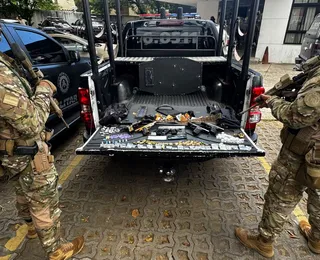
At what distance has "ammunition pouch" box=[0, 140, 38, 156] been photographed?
60.8 inches

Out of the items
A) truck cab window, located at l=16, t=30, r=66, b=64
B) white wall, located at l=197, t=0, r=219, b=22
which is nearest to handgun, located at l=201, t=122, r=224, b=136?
truck cab window, located at l=16, t=30, r=66, b=64

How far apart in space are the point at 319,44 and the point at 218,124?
598cm

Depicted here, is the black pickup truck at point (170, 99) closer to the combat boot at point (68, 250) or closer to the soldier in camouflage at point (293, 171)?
the soldier in camouflage at point (293, 171)

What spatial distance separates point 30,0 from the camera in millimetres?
11219

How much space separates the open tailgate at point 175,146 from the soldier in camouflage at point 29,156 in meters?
0.63

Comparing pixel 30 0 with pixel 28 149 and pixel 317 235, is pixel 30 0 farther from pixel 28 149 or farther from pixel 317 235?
pixel 317 235

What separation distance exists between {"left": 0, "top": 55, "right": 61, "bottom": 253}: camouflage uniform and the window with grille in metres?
12.3

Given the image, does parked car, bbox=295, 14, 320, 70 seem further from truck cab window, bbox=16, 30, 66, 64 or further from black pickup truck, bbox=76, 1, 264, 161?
truck cab window, bbox=16, 30, 66, 64

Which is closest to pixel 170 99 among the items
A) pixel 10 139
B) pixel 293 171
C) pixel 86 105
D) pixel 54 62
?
pixel 86 105

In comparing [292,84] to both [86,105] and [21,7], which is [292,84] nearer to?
[86,105]

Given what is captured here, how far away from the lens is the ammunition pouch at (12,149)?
1.54 metres

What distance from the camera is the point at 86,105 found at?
264cm

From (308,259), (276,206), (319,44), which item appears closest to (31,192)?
(276,206)

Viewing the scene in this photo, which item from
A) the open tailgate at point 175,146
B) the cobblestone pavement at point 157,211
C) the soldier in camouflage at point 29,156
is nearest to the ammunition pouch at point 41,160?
the soldier in camouflage at point 29,156
